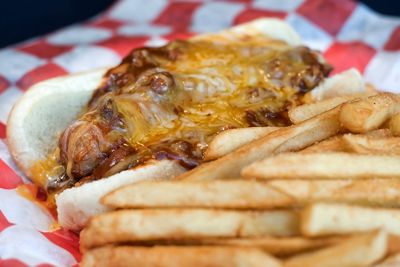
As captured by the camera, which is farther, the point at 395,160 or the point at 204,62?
the point at 204,62

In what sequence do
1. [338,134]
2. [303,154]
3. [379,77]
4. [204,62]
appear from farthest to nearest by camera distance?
[379,77] < [204,62] < [338,134] < [303,154]

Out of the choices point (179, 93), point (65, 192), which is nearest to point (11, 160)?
point (65, 192)

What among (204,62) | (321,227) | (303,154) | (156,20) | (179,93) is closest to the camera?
(321,227)

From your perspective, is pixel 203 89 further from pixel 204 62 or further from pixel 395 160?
pixel 395 160

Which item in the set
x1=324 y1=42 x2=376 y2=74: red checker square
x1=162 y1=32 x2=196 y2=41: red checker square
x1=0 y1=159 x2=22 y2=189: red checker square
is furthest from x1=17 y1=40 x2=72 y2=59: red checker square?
x1=324 y1=42 x2=376 y2=74: red checker square

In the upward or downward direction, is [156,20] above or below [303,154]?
below

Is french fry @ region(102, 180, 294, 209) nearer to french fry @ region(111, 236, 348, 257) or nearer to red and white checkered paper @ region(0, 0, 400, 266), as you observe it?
french fry @ region(111, 236, 348, 257)

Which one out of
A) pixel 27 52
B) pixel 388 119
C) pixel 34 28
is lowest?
pixel 34 28
